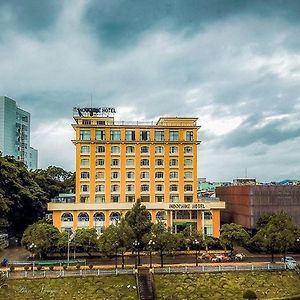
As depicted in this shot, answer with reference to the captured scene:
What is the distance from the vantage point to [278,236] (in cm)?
4197

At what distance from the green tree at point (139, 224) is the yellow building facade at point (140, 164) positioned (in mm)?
15414

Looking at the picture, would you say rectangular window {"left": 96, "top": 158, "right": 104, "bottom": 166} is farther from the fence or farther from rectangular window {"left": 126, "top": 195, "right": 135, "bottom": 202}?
the fence

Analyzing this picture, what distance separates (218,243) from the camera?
52.6m

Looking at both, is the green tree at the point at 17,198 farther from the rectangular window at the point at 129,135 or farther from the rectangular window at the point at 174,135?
the rectangular window at the point at 174,135

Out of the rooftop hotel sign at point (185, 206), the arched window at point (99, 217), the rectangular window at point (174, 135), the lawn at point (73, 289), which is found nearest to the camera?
the lawn at point (73, 289)

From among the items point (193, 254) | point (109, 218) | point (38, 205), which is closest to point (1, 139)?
point (38, 205)

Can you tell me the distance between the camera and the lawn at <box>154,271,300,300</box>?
3572 centimetres

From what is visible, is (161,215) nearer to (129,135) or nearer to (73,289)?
(129,135)

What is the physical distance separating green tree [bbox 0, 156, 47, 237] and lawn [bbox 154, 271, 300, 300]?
2414cm

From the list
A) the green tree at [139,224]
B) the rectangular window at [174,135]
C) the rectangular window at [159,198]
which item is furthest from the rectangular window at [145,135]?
the green tree at [139,224]

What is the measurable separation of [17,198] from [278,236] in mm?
33338

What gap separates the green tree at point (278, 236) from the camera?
4209 cm

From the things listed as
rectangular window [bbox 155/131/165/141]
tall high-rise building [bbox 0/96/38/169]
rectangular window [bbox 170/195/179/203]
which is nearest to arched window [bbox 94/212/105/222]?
rectangular window [bbox 170/195/179/203]

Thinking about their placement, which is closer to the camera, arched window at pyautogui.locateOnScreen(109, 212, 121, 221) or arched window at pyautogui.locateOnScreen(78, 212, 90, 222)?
arched window at pyautogui.locateOnScreen(78, 212, 90, 222)
